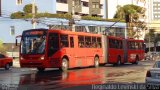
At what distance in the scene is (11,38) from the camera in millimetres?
74562

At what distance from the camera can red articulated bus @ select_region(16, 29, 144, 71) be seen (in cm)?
3041

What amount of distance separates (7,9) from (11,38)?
672 centimetres

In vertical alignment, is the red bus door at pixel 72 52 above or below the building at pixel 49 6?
below

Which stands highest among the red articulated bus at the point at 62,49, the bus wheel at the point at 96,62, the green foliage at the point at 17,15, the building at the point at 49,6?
the building at the point at 49,6

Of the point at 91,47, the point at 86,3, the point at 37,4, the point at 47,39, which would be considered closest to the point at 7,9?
the point at 37,4

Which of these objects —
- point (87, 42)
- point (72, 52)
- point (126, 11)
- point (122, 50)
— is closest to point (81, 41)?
point (87, 42)

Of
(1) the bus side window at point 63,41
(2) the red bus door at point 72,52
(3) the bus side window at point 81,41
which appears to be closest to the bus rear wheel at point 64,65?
(2) the red bus door at point 72,52

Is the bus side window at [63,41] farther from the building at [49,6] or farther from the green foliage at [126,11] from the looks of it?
→ the green foliage at [126,11]

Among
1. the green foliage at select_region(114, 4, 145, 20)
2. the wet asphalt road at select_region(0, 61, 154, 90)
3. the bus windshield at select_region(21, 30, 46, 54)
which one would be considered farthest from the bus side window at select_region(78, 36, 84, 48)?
the green foliage at select_region(114, 4, 145, 20)

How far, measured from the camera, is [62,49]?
1252 inches

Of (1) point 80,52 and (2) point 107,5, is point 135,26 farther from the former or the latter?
(1) point 80,52

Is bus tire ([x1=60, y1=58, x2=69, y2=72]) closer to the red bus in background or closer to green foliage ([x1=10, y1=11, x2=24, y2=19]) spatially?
the red bus in background

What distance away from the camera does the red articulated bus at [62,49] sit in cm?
3041

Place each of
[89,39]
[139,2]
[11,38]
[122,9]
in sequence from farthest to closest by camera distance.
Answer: [139,2], [122,9], [11,38], [89,39]
